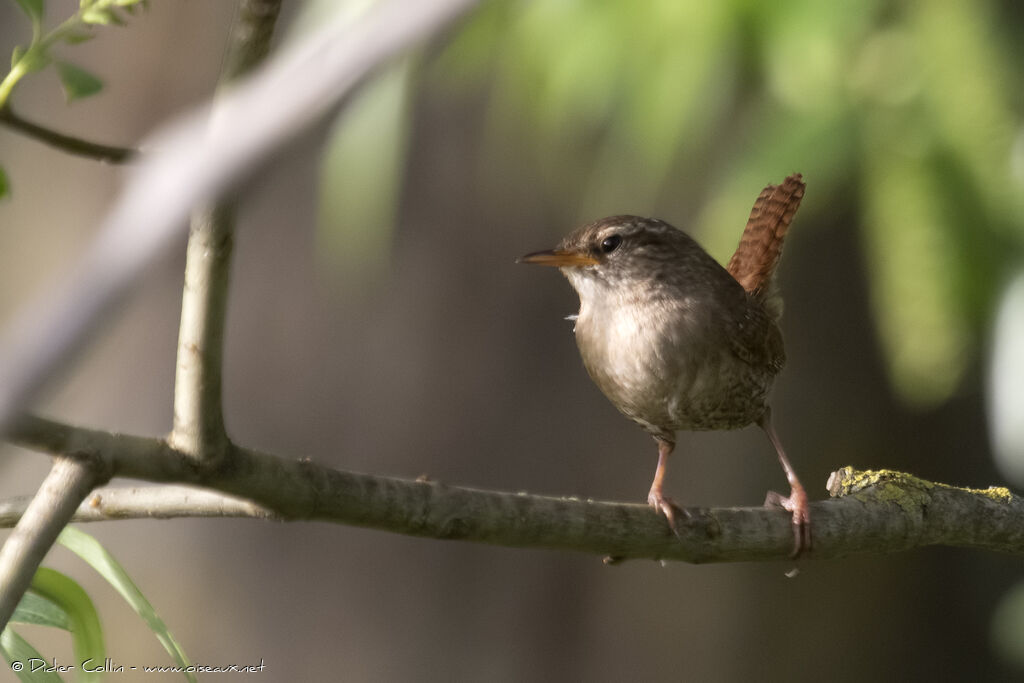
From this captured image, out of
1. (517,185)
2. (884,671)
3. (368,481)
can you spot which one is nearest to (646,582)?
(884,671)

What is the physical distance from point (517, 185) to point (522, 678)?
1.58m

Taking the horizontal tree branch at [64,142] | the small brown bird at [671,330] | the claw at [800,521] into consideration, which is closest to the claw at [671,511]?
the small brown bird at [671,330]

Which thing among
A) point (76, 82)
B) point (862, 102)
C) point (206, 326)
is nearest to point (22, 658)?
point (206, 326)

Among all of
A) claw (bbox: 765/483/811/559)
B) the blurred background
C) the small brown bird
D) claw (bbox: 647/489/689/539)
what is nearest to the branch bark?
claw (bbox: 647/489/689/539)

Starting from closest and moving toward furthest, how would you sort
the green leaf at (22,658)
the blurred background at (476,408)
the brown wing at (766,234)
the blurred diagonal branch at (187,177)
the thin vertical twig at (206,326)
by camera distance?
the blurred diagonal branch at (187,177)
the thin vertical twig at (206,326)
the green leaf at (22,658)
the brown wing at (766,234)
the blurred background at (476,408)

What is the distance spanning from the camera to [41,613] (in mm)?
1103

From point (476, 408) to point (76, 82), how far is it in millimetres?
2801

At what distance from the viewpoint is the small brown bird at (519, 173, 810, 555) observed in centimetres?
189

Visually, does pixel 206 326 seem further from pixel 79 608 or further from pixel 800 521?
pixel 800 521

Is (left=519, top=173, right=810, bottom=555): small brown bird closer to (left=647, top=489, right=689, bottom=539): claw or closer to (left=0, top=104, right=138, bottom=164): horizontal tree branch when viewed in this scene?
(left=647, top=489, right=689, bottom=539): claw

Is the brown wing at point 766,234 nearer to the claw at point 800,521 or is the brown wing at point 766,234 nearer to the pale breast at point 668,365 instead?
the pale breast at point 668,365

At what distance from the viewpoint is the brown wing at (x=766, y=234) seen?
86.7 inches

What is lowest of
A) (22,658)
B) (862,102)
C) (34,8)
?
Result: (22,658)

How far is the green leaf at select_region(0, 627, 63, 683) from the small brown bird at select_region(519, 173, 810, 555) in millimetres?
952
